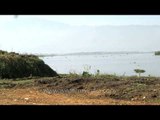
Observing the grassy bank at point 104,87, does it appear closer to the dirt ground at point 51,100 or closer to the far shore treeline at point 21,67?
the dirt ground at point 51,100

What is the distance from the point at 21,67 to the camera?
23.2m

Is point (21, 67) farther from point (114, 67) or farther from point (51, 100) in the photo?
point (114, 67)

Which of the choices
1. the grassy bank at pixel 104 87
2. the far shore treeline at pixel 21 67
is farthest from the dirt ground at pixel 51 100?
the far shore treeline at pixel 21 67

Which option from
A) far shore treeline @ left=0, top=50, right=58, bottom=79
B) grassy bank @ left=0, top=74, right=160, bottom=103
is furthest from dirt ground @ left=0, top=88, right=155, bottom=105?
far shore treeline @ left=0, top=50, right=58, bottom=79

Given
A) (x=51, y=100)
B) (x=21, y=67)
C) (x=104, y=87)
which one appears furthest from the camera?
(x=21, y=67)

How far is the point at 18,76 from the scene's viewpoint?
22188mm

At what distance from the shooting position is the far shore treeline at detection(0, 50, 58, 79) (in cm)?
2219

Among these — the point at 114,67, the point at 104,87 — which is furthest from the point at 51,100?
the point at 114,67

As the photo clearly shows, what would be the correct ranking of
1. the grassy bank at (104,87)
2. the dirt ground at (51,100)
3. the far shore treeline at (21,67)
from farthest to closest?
the far shore treeline at (21,67) < the grassy bank at (104,87) < the dirt ground at (51,100)

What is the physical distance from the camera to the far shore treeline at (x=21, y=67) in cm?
2219

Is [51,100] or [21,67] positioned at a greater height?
[21,67]

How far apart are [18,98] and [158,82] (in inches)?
235

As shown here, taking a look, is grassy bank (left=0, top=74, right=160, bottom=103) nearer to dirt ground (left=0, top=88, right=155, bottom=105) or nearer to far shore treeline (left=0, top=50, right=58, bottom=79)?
dirt ground (left=0, top=88, right=155, bottom=105)
